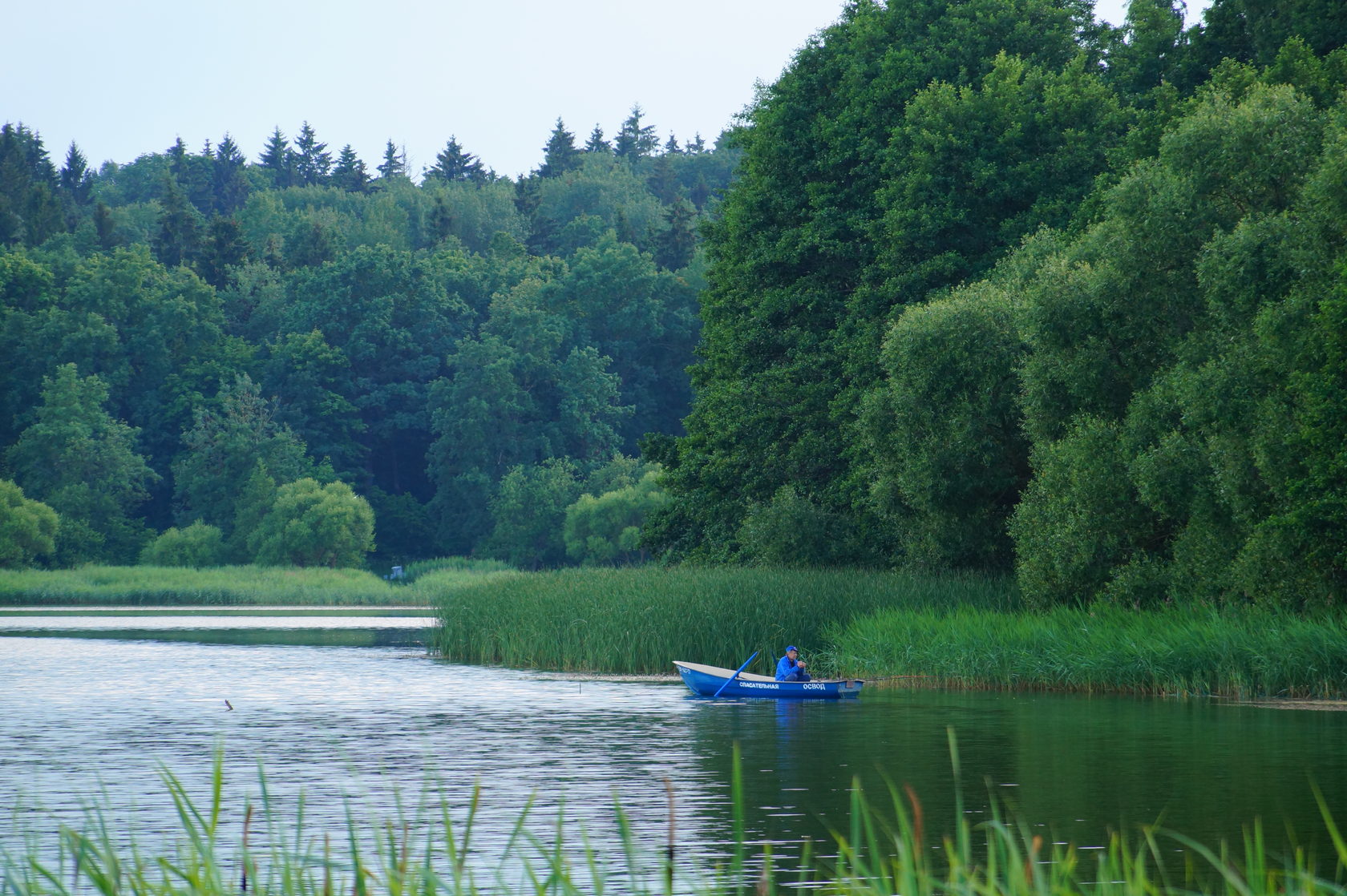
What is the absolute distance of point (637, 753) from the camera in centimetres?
2248

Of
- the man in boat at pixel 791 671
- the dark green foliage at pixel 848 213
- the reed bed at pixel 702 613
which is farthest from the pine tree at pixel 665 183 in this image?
the man in boat at pixel 791 671

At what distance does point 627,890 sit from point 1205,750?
425 inches

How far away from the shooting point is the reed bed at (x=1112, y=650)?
1103 inches

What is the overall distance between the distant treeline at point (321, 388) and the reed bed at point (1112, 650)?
5877cm

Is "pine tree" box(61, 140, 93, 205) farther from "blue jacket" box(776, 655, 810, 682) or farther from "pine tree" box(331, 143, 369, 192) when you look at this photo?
"blue jacket" box(776, 655, 810, 682)

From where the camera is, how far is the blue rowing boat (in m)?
30.5

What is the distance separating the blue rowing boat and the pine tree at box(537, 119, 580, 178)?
139m

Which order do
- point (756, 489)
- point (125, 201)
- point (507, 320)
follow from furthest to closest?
point (125, 201), point (507, 320), point (756, 489)

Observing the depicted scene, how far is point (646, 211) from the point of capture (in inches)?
5827

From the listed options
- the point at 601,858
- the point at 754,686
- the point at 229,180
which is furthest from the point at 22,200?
the point at 601,858

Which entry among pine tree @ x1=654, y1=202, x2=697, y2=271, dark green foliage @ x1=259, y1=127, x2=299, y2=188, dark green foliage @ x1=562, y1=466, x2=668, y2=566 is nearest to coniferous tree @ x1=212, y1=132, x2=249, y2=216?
dark green foliage @ x1=259, y1=127, x2=299, y2=188

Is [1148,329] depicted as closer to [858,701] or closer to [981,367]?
[981,367]

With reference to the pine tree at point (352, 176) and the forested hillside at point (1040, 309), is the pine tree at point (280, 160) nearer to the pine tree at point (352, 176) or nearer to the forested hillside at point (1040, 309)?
the pine tree at point (352, 176)

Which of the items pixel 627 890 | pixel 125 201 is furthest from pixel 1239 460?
pixel 125 201
